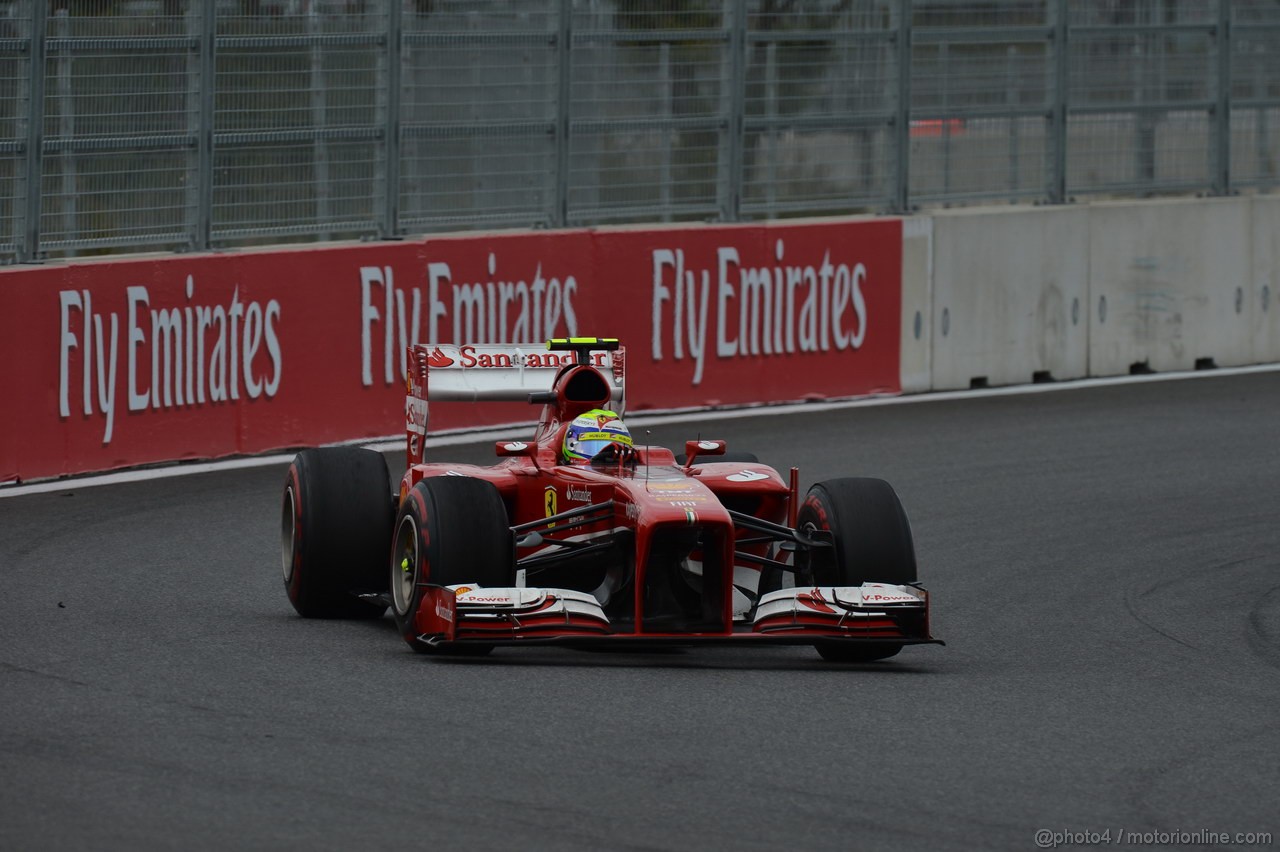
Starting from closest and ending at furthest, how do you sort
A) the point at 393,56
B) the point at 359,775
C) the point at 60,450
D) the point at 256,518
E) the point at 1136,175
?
the point at 359,775, the point at 256,518, the point at 60,450, the point at 393,56, the point at 1136,175

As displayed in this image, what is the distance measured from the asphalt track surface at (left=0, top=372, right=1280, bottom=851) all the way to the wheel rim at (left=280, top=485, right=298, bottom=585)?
0.19 meters

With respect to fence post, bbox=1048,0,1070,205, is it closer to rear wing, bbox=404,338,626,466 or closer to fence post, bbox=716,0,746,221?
fence post, bbox=716,0,746,221

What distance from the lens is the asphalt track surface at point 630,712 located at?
5957 mm

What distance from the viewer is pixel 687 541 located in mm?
8312

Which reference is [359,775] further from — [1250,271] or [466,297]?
[1250,271]

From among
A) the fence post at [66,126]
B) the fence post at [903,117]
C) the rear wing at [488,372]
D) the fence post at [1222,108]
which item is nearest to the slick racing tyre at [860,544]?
the rear wing at [488,372]

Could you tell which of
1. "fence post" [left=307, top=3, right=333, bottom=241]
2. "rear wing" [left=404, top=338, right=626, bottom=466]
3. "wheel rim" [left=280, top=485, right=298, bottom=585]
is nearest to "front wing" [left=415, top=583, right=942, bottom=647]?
"wheel rim" [left=280, top=485, right=298, bottom=585]

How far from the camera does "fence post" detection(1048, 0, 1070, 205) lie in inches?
755

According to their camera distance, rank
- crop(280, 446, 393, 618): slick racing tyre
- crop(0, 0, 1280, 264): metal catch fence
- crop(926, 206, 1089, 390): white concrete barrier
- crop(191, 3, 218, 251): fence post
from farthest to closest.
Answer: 1. crop(926, 206, 1089, 390): white concrete barrier
2. crop(191, 3, 218, 251): fence post
3. crop(0, 0, 1280, 264): metal catch fence
4. crop(280, 446, 393, 618): slick racing tyre

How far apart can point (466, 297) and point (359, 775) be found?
9410mm

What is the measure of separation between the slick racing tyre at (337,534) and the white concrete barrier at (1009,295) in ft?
31.5

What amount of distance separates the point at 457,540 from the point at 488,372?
204cm

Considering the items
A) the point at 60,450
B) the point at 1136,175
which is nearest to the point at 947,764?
the point at 60,450

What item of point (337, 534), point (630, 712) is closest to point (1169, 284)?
point (337, 534)
